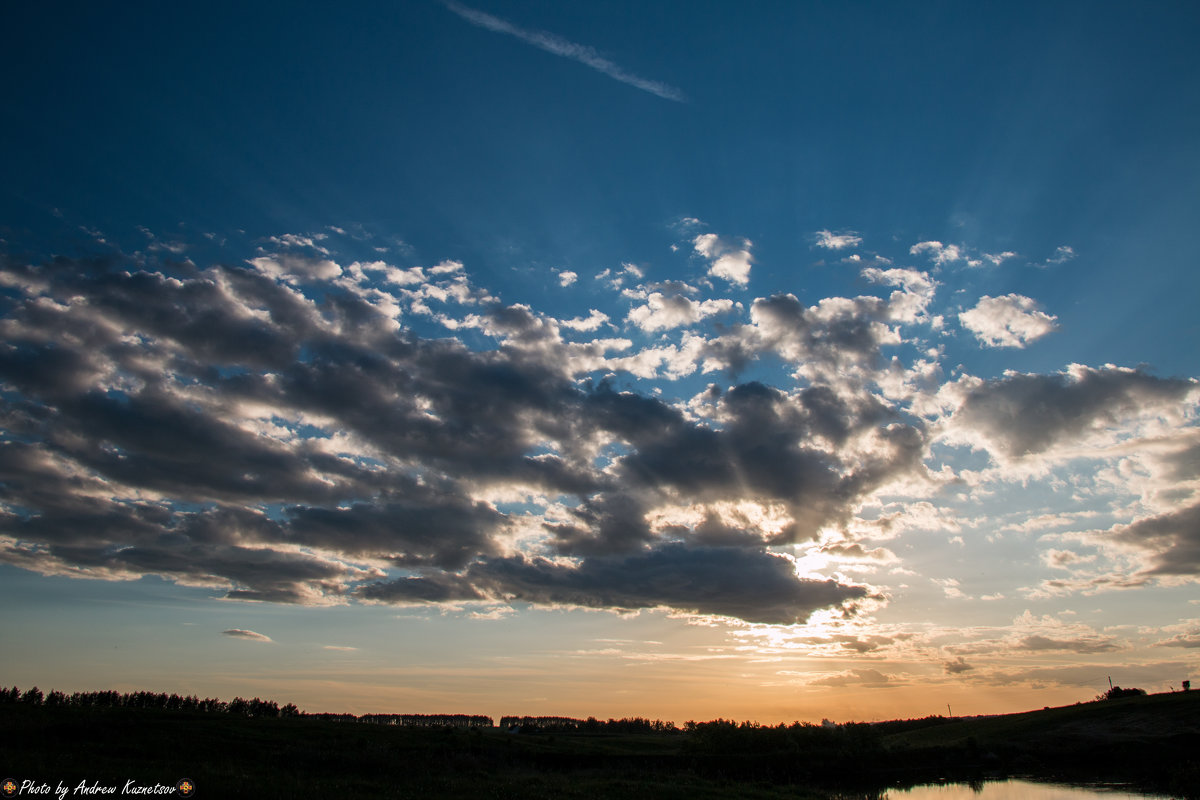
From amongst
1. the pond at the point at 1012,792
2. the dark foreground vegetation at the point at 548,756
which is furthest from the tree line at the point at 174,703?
the pond at the point at 1012,792

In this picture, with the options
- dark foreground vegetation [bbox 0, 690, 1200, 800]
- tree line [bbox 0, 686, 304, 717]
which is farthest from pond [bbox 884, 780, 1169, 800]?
tree line [bbox 0, 686, 304, 717]

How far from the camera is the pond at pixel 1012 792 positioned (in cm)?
4691

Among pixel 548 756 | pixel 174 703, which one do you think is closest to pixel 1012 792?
pixel 548 756

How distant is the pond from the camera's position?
4691cm

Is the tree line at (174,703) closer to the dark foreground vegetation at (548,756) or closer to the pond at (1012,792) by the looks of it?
the dark foreground vegetation at (548,756)

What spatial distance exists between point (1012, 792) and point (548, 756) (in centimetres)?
3930

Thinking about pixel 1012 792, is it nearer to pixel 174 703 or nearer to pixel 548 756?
pixel 548 756

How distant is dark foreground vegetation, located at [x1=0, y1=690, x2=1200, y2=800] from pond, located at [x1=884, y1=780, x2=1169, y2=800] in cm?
256

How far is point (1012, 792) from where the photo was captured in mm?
51906

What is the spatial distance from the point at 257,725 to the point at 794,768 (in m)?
52.8

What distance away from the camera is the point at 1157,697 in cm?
7569

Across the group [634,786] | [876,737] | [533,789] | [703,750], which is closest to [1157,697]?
[876,737]

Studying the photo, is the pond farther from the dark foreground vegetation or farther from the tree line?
the tree line

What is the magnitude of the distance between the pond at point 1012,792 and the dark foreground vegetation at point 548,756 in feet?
8.39
